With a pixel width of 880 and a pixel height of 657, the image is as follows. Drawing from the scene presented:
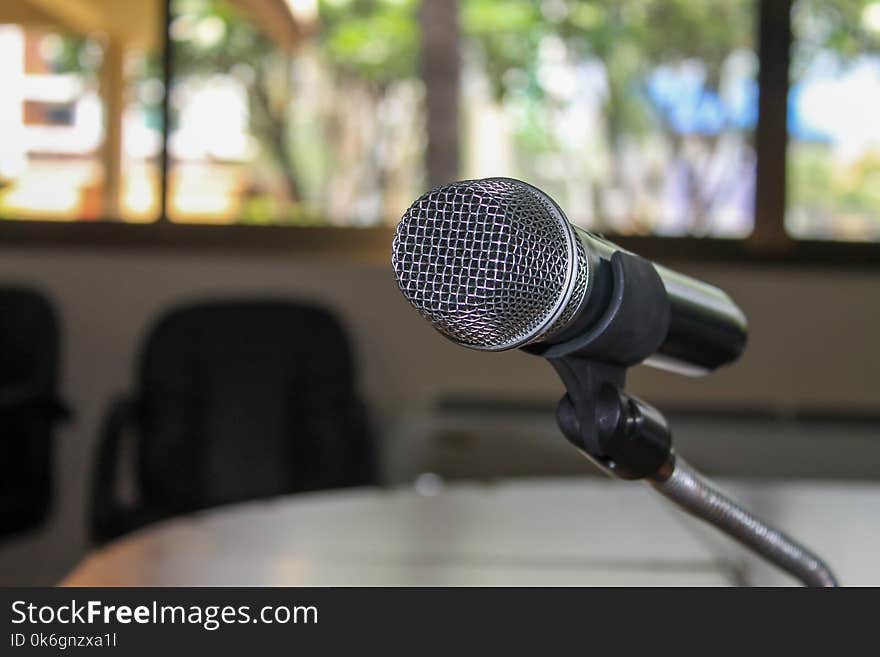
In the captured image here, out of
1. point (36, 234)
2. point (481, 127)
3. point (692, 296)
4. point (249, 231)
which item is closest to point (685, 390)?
point (481, 127)

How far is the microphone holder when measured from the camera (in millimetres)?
608

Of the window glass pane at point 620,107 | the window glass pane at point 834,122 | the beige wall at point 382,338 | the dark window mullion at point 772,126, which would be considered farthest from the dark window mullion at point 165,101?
the window glass pane at point 834,122

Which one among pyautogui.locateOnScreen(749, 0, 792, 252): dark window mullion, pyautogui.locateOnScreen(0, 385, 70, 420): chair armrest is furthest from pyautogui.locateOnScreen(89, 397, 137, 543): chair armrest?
pyautogui.locateOnScreen(749, 0, 792, 252): dark window mullion

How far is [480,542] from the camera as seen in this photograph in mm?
1499

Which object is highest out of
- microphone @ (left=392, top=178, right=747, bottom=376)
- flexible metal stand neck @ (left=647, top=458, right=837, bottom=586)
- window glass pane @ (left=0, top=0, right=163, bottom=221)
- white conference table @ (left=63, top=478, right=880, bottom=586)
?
window glass pane @ (left=0, top=0, right=163, bottom=221)

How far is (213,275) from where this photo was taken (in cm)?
345

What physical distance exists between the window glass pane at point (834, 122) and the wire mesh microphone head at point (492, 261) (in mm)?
3126

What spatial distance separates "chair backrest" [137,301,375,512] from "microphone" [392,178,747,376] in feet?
7.80

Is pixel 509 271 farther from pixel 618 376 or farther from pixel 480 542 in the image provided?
pixel 480 542

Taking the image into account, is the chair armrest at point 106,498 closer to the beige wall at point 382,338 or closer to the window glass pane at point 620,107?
the beige wall at point 382,338

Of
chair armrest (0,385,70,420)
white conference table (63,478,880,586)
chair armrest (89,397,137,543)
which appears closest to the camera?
white conference table (63,478,880,586)

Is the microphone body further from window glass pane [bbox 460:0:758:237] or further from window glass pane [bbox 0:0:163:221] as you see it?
window glass pane [bbox 0:0:163:221]

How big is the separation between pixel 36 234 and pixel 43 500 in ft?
3.11

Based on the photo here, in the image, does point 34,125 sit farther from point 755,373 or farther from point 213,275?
point 755,373
